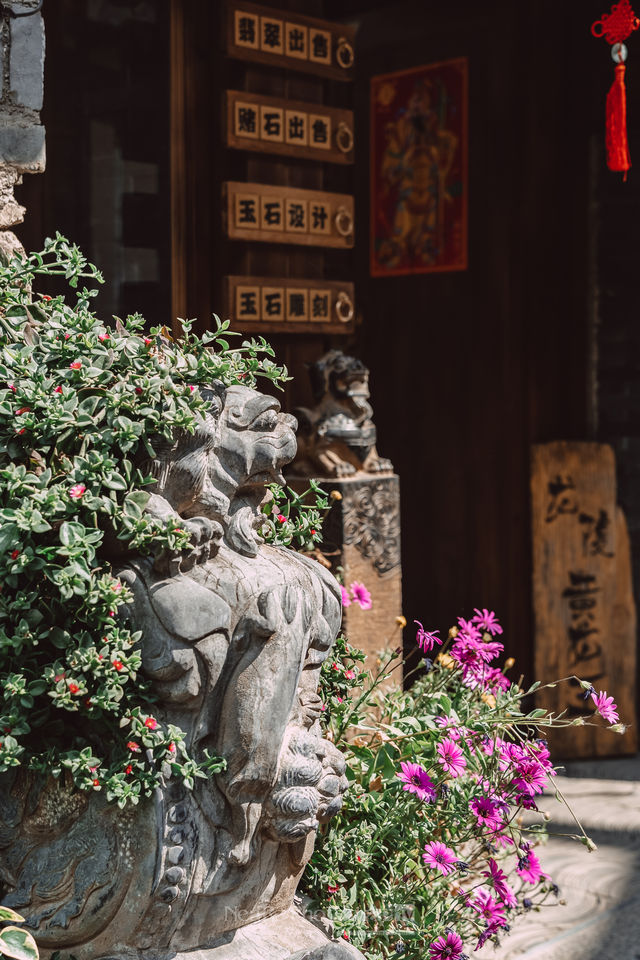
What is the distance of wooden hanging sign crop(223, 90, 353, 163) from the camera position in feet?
12.7

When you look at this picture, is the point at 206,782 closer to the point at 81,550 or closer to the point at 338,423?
the point at 81,550

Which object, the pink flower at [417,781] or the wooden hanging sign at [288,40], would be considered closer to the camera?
the pink flower at [417,781]

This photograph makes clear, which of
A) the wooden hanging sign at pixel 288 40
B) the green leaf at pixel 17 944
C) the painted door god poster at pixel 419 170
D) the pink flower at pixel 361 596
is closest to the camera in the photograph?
the green leaf at pixel 17 944

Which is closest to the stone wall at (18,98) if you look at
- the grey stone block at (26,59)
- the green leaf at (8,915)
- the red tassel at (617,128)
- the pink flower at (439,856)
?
the grey stone block at (26,59)

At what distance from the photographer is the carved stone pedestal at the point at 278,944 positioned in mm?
1883

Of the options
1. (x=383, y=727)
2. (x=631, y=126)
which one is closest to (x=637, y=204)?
(x=631, y=126)

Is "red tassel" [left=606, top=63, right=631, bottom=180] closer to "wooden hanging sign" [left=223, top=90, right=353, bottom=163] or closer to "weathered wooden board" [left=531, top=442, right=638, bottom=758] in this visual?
"wooden hanging sign" [left=223, top=90, right=353, bottom=163]

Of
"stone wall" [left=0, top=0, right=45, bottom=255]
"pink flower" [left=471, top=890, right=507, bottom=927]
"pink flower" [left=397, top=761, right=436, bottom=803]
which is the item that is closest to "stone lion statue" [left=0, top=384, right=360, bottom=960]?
"pink flower" [left=397, top=761, right=436, bottom=803]

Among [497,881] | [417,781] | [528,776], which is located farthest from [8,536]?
[497,881]

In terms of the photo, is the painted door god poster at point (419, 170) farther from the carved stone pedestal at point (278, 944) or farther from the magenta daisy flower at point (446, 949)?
the carved stone pedestal at point (278, 944)

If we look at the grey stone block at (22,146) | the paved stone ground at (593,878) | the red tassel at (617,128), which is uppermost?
the red tassel at (617,128)

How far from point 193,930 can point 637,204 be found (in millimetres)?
3882

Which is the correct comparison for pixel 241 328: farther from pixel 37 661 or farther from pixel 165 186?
pixel 37 661

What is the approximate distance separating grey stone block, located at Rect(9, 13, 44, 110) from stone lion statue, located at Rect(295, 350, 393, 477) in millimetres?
1525
